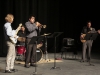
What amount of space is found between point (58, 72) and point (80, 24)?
5.82 metres

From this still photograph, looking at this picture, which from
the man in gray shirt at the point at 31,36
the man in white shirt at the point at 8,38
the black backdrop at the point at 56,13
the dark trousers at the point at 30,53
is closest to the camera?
the man in white shirt at the point at 8,38

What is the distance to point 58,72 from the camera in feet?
20.6

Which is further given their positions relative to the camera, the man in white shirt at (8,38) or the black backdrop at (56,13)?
the black backdrop at (56,13)

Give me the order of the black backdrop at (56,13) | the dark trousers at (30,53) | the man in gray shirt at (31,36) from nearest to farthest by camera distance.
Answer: the man in gray shirt at (31,36), the dark trousers at (30,53), the black backdrop at (56,13)

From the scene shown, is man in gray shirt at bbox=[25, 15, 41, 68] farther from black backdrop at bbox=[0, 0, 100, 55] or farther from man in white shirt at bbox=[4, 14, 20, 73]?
black backdrop at bbox=[0, 0, 100, 55]

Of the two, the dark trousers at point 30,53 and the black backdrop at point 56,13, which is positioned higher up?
the black backdrop at point 56,13

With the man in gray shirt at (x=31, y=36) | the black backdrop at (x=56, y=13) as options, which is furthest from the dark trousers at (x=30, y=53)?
the black backdrop at (x=56, y=13)

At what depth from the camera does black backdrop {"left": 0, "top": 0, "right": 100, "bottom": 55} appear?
9812 mm

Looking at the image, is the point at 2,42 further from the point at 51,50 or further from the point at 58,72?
the point at 58,72

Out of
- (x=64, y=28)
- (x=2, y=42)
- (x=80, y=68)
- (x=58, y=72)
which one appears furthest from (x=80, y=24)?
(x=58, y=72)

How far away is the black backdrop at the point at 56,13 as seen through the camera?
981cm

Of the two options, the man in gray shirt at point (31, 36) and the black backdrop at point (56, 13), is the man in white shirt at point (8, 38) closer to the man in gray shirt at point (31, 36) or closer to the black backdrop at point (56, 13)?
the man in gray shirt at point (31, 36)

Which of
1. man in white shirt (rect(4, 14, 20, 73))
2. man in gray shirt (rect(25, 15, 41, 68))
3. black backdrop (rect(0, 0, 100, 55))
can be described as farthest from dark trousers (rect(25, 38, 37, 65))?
black backdrop (rect(0, 0, 100, 55))

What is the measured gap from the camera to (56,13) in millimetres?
10781
